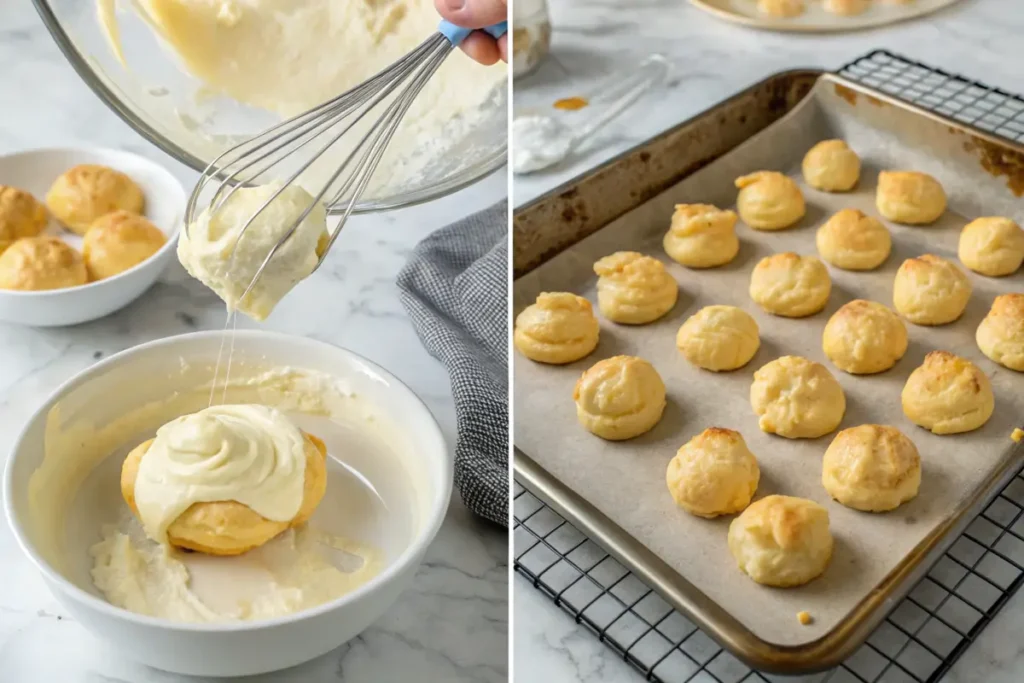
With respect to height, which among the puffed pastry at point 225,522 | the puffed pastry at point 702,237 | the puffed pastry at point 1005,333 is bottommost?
the puffed pastry at point 1005,333

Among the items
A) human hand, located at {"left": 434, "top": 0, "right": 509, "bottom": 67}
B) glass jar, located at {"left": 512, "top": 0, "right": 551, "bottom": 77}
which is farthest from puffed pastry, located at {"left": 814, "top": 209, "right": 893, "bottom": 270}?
human hand, located at {"left": 434, "top": 0, "right": 509, "bottom": 67}

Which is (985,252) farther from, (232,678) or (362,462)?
(232,678)

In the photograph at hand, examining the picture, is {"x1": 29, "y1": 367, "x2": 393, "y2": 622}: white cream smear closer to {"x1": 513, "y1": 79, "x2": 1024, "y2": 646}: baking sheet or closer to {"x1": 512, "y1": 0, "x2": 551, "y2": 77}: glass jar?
{"x1": 513, "y1": 79, "x2": 1024, "y2": 646}: baking sheet

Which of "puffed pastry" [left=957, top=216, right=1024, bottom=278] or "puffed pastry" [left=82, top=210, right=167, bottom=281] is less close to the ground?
"puffed pastry" [left=82, top=210, right=167, bottom=281]

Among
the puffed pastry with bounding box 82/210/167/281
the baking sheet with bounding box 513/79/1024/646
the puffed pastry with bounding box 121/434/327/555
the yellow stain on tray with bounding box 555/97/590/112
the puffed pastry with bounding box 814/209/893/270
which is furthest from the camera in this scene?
the yellow stain on tray with bounding box 555/97/590/112

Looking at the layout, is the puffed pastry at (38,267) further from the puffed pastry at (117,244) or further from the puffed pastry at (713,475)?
the puffed pastry at (713,475)

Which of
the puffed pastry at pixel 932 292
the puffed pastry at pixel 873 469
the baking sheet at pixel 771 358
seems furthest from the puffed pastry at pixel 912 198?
the puffed pastry at pixel 873 469

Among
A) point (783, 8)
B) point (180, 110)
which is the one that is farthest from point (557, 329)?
point (783, 8)
